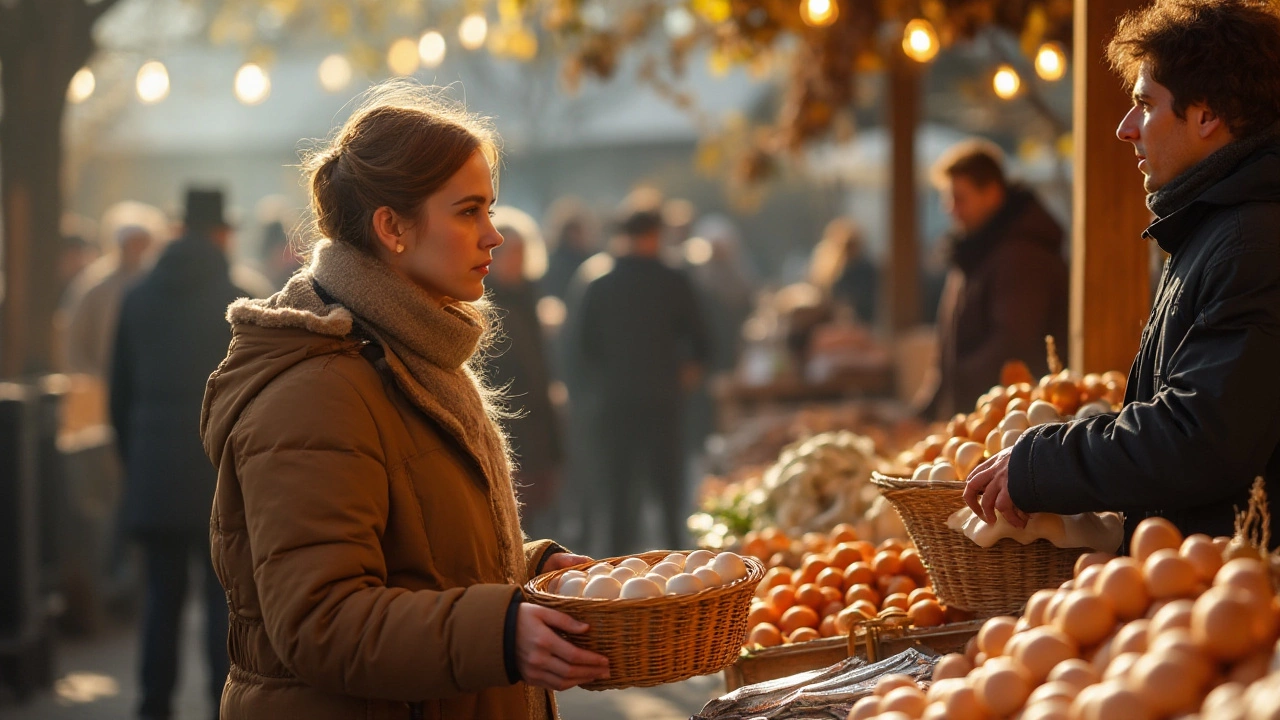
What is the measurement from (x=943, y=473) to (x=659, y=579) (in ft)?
2.46

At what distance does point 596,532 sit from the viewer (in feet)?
32.1

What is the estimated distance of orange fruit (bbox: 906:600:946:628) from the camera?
9.39 ft

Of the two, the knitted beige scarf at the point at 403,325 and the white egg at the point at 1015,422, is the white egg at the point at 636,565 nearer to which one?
the knitted beige scarf at the point at 403,325

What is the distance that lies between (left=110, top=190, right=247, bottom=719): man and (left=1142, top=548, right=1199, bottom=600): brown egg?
14.2 feet

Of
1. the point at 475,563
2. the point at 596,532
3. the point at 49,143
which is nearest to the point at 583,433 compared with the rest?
the point at 596,532

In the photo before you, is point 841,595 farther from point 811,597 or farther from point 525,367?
point 525,367

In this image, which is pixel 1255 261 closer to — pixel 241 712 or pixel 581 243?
pixel 241 712

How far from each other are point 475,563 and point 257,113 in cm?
2277

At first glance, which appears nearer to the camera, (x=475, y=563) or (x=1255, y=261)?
(x=1255, y=261)

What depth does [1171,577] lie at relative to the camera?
1.73m

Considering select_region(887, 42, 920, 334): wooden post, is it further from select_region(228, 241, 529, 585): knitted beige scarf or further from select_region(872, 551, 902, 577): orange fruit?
select_region(228, 241, 529, 585): knitted beige scarf

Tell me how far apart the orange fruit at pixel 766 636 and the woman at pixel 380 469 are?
0.68 metres

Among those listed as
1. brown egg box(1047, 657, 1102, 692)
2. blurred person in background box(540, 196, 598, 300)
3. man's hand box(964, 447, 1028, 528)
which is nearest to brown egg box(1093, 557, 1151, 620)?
brown egg box(1047, 657, 1102, 692)

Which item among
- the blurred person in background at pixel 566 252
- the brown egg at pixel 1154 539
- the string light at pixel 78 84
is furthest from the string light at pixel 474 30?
the brown egg at pixel 1154 539
